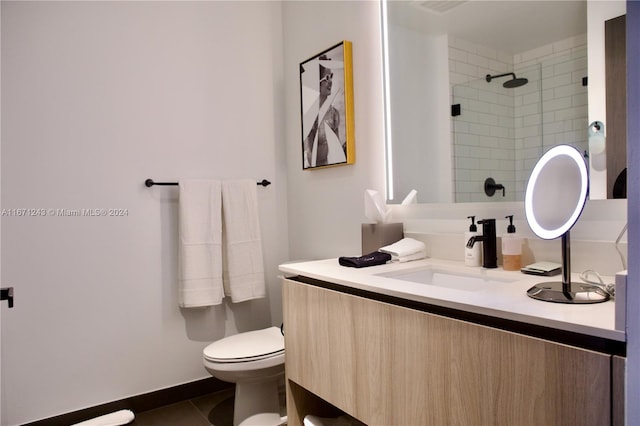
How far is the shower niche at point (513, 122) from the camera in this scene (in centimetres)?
131

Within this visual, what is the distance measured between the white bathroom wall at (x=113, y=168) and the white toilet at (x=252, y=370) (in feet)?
1.65

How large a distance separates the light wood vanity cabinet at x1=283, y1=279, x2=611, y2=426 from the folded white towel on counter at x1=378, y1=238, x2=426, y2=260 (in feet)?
1.15

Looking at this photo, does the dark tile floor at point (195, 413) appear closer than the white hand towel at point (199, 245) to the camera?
Yes

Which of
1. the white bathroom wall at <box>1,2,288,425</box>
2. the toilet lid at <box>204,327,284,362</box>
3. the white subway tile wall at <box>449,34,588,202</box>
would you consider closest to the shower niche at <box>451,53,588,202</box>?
the white subway tile wall at <box>449,34,588,202</box>

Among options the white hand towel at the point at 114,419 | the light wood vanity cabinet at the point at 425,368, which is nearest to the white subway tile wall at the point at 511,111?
the light wood vanity cabinet at the point at 425,368

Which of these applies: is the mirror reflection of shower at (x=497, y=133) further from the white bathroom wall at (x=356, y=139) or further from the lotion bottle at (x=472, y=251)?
the white bathroom wall at (x=356, y=139)

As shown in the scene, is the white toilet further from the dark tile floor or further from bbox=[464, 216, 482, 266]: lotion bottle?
bbox=[464, 216, 482, 266]: lotion bottle

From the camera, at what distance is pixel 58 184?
76.8 inches

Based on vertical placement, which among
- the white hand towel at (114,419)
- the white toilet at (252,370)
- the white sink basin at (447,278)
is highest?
the white sink basin at (447,278)

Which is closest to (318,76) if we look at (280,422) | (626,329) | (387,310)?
(387,310)

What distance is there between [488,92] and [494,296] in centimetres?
88

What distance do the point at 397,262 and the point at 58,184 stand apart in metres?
1.55

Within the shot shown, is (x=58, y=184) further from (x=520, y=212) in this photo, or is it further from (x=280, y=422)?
(x=520, y=212)

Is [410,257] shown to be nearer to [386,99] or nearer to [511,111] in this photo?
[511,111]
